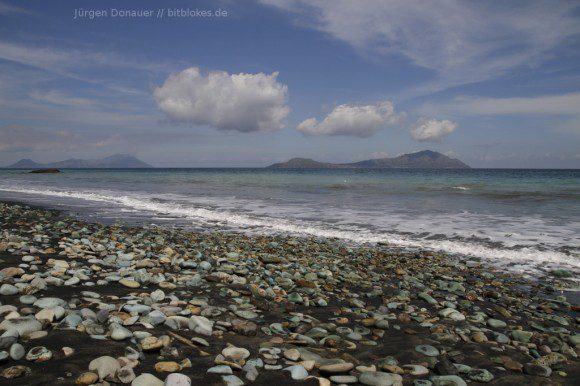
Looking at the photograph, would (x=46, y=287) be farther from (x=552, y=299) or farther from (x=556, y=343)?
(x=552, y=299)

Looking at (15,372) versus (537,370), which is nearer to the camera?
(15,372)

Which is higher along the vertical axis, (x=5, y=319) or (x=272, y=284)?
(x=5, y=319)

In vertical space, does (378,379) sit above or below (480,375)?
above

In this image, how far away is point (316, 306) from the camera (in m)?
5.34

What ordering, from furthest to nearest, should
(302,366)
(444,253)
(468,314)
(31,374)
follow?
(444,253)
(468,314)
(302,366)
(31,374)

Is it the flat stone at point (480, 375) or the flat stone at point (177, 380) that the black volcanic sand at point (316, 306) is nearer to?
the flat stone at point (480, 375)

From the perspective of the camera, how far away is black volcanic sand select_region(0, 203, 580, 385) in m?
3.48

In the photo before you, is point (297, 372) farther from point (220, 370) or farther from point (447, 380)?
point (447, 380)

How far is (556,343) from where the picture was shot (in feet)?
14.5

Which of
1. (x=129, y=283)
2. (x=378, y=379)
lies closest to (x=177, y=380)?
(x=378, y=379)

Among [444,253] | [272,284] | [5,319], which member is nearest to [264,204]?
[444,253]

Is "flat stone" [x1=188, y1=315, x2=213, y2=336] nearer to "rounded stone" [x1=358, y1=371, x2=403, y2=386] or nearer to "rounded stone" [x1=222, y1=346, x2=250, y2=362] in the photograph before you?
"rounded stone" [x1=222, y1=346, x2=250, y2=362]

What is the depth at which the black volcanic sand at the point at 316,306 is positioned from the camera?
11.4 feet

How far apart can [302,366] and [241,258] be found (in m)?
4.60
